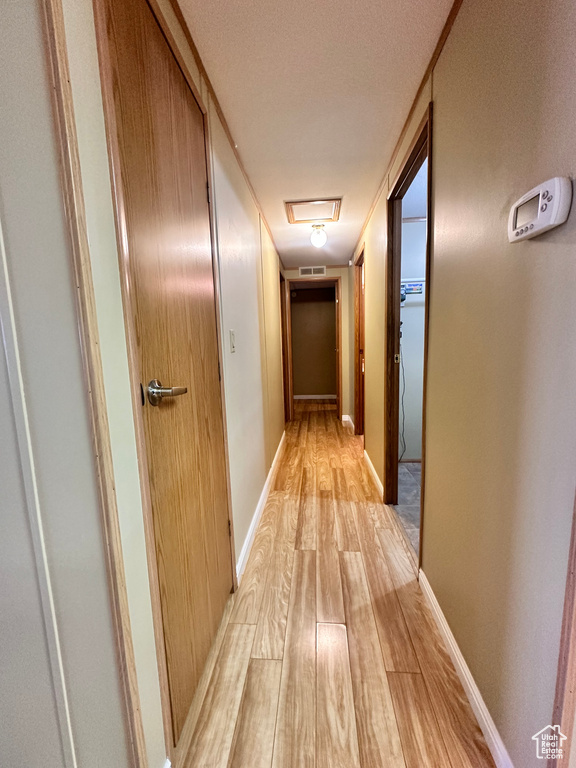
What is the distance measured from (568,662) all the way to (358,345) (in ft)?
11.0

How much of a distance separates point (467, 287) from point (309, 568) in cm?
154

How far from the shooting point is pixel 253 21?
1054 mm

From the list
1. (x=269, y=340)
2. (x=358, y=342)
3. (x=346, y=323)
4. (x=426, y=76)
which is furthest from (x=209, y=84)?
(x=346, y=323)

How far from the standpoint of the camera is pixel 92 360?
1.93 ft

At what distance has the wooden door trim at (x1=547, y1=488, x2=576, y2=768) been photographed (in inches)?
24.0

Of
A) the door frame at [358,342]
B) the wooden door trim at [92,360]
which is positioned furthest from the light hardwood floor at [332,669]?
the door frame at [358,342]

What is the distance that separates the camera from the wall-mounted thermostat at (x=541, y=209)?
0.61 meters

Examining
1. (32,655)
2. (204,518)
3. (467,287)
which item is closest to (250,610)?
(204,518)

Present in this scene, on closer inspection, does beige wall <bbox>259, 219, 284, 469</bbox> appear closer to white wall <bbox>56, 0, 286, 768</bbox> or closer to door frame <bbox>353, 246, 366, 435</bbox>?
door frame <bbox>353, 246, 366, 435</bbox>

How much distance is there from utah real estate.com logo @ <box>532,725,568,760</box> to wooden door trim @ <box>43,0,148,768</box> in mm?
910

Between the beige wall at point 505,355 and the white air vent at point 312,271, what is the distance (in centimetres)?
318

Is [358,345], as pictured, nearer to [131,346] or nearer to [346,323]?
[346,323]

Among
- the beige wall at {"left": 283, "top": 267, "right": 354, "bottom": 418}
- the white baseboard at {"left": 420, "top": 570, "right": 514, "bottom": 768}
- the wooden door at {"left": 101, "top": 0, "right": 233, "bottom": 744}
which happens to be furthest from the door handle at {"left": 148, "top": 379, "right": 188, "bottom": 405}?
the beige wall at {"left": 283, "top": 267, "right": 354, "bottom": 418}

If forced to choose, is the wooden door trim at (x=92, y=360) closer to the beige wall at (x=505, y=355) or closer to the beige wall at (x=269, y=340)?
the beige wall at (x=505, y=355)
